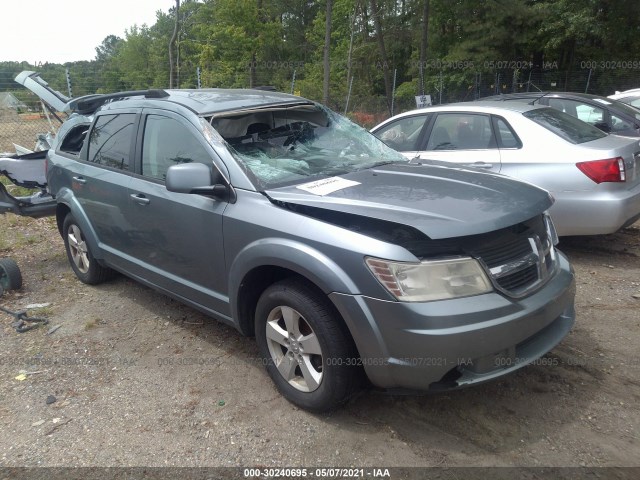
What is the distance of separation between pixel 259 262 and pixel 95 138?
2.67 meters

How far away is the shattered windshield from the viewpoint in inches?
133

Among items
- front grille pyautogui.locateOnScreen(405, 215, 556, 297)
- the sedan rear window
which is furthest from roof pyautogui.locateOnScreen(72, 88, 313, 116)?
the sedan rear window

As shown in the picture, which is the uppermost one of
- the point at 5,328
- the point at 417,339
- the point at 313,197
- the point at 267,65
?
the point at 267,65

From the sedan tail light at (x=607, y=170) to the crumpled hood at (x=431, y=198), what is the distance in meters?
2.19

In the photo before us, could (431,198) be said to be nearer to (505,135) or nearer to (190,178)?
(190,178)

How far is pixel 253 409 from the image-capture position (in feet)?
10.3

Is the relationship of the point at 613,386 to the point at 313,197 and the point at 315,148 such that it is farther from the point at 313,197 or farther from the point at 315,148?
the point at 315,148

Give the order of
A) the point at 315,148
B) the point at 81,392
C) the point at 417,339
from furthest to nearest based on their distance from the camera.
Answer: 1. the point at 315,148
2. the point at 81,392
3. the point at 417,339

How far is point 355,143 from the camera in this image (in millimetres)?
4023

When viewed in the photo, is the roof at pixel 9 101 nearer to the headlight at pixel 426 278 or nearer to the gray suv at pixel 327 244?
the gray suv at pixel 327 244

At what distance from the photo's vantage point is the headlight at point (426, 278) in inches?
98.1

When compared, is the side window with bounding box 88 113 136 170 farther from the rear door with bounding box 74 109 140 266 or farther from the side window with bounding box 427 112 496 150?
the side window with bounding box 427 112 496 150

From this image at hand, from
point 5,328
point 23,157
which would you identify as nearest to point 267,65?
point 23,157

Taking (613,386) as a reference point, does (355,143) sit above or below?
above
